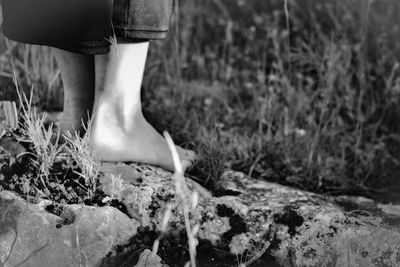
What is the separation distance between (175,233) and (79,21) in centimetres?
70

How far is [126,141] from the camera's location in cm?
203

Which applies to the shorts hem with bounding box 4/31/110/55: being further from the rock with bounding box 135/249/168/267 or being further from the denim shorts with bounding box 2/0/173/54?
the rock with bounding box 135/249/168/267

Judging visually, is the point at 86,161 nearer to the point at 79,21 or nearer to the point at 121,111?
the point at 121,111

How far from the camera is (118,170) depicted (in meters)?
1.96

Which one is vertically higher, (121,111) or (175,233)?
(121,111)

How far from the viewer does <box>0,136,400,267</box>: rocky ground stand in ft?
5.44

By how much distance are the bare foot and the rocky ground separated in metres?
0.09

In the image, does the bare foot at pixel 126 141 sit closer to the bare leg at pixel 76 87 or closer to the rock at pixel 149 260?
the bare leg at pixel 76 87

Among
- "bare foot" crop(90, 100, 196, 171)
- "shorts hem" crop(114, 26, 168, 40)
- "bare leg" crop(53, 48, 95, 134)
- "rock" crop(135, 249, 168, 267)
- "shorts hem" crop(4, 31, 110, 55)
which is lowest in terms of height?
"rock" crop(135, 249, 168, 267)

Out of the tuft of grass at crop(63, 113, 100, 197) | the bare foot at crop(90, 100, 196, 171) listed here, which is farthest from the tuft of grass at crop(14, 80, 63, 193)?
the bare foot at crop(90, 100, 196, 171)

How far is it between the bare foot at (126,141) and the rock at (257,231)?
0.07m

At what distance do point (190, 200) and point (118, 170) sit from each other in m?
0.28

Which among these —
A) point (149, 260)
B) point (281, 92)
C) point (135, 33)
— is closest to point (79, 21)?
point (135, 33)

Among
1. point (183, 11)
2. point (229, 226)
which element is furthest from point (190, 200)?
point (183, 11)
